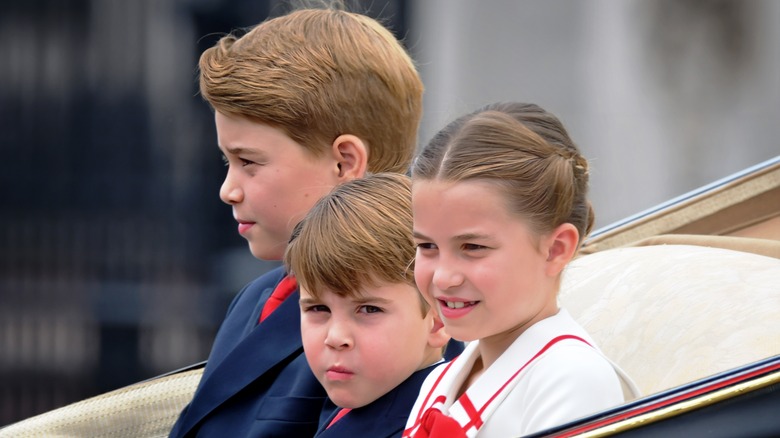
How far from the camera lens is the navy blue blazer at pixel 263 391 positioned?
175cm

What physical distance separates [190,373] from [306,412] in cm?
45

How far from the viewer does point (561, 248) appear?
137 cm

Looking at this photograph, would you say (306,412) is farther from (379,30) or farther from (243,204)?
(379,30)

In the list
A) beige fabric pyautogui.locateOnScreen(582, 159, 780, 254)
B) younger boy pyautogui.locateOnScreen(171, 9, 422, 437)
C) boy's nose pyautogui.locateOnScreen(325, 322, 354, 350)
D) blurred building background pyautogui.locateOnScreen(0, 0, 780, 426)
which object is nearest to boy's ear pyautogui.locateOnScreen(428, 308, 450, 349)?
boy's nose pyautogui.locateOnScreen(325, 322, 354, 350)

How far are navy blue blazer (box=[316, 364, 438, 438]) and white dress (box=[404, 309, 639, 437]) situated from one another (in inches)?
6.8

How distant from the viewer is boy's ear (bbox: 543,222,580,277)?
1368 millimetres

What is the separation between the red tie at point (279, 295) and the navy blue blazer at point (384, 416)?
0.33m

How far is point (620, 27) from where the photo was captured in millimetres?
5160

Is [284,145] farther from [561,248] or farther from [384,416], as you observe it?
[561,248]

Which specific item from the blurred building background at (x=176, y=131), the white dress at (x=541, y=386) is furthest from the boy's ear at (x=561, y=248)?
the blurred building background at (x=176, y=131)

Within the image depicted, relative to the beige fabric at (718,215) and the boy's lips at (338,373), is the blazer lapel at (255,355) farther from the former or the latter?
the beige fabric at (718,215)

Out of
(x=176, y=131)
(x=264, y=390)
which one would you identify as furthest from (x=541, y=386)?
(x=176, y=131)

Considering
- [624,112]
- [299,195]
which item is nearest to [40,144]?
[624,112]

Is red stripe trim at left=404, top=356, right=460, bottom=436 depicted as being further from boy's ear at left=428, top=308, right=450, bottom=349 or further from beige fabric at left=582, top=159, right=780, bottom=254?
beige fabric at left=582, top=159, right=780, bottom=254
